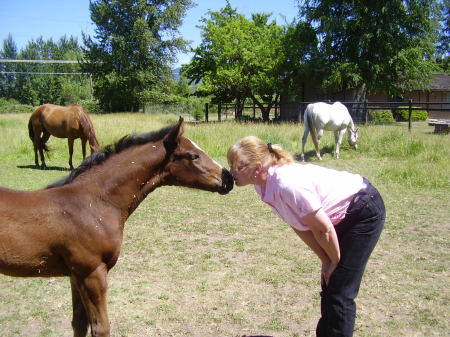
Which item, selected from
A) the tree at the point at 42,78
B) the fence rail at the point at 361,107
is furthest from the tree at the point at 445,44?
the tree at the point at 42,78

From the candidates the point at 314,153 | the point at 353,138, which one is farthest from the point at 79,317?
the point at 353,138

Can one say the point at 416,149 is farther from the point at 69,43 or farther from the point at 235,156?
the point at 69,43

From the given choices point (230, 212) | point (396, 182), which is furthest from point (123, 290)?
point (396, 182)

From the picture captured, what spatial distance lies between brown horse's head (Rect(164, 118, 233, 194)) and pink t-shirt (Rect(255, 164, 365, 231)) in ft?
1.67

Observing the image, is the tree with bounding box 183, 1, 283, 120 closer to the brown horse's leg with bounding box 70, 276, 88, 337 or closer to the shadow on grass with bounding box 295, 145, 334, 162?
the shadow on grass with bounding box 295, 145, 334, 162

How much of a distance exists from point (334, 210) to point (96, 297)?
65.2 inches

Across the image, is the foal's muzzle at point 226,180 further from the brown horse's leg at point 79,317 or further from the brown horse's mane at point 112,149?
the brown horse's leg at point 79,317

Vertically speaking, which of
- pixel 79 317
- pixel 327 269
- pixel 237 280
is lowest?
pixel 237 280

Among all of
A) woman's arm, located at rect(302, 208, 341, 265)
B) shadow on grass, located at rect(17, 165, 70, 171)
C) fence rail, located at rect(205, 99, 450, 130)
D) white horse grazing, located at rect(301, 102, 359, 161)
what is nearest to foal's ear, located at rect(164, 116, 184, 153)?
woman's arm, located at rect(302, 208, 341, 265)

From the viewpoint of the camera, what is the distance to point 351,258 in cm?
264

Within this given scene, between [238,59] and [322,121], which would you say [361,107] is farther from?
[322,121]

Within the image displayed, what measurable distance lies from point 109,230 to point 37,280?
2304mm

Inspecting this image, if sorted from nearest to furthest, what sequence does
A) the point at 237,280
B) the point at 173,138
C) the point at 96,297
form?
the point at 96,297 → the point at 173,138 → the point at 237,280

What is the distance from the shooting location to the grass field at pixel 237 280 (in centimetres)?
364
